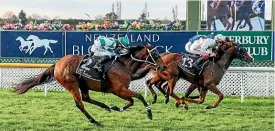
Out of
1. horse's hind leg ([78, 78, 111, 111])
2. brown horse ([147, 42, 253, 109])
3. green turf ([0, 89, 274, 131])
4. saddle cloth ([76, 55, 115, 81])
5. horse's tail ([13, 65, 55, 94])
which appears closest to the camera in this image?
green turf ([0, 89, 274, 131])

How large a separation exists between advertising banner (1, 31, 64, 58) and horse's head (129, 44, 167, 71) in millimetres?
5620

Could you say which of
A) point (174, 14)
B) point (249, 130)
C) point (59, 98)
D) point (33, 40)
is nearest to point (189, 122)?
point (249, 130)

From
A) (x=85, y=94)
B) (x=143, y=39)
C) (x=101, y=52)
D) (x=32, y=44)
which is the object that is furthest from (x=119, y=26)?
(x=101, y=52)

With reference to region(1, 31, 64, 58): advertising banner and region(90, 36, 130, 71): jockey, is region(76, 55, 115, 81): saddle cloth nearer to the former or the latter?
region(90, 36, 130, 71): jockey

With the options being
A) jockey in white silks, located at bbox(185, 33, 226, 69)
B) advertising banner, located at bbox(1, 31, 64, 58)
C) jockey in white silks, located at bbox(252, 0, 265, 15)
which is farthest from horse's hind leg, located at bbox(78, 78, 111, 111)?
jockey in white silks, located at bbox(252, 0, 265, 15)

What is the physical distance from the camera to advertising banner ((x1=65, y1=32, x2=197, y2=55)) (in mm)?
12523

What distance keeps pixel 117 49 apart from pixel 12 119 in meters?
1.83

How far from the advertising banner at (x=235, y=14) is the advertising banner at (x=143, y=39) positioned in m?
4.27

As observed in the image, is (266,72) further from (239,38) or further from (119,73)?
(119,73)

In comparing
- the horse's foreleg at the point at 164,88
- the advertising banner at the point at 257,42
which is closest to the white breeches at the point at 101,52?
the horse's foreleg at the point at 164,88

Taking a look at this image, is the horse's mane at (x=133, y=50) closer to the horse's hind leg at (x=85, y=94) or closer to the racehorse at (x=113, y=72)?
the racehorse at (x=113, y=72)

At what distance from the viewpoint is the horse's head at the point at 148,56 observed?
305 inches

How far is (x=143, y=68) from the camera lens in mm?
8039

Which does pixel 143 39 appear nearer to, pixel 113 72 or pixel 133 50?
pixel 133 50
